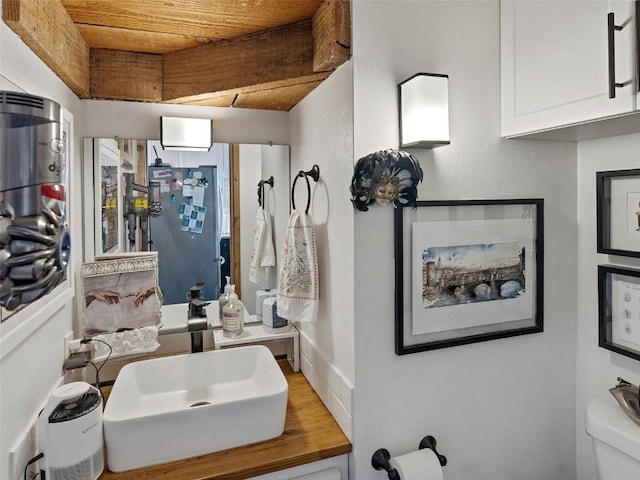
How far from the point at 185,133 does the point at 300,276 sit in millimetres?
797

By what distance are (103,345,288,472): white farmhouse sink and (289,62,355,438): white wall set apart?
0.20 meters

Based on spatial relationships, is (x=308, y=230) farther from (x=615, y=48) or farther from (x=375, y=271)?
(x=615, y=48)

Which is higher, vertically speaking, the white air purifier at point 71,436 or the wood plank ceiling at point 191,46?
the wood plank ceiling at point 191,46

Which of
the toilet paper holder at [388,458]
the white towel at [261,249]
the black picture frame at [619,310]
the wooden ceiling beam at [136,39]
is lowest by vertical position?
the toilet paper holder at [388,458]

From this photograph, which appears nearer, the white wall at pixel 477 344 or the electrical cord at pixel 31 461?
the electrical cord at pixel 31 461

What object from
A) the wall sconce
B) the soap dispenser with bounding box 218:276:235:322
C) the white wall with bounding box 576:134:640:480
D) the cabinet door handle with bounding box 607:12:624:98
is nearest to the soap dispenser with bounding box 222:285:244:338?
the soap dispenser with bounding box 218:276:235:322

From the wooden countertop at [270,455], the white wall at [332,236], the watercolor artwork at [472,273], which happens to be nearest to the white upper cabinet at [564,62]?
the watercolor artwork at [472,273]

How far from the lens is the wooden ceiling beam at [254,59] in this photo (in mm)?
1429

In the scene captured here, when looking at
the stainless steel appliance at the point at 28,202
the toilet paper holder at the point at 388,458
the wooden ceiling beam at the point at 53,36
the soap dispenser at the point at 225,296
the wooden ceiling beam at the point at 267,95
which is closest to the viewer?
the stainless steel appliance at the point at 28,202

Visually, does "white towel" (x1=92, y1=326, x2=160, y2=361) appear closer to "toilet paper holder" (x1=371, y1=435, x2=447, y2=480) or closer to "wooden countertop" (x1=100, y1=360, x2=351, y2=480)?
"wooden countertop" (x1=100, y1=360, x2=351, y2=480)

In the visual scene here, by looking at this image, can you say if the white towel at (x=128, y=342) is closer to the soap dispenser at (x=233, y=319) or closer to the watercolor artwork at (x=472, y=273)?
the soap dispenser at (x=233, y=319)

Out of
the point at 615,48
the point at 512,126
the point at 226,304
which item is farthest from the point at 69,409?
the point at 615,48

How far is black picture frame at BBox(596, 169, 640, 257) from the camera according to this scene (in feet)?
4.38

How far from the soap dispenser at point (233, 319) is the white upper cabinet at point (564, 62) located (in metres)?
1.28
